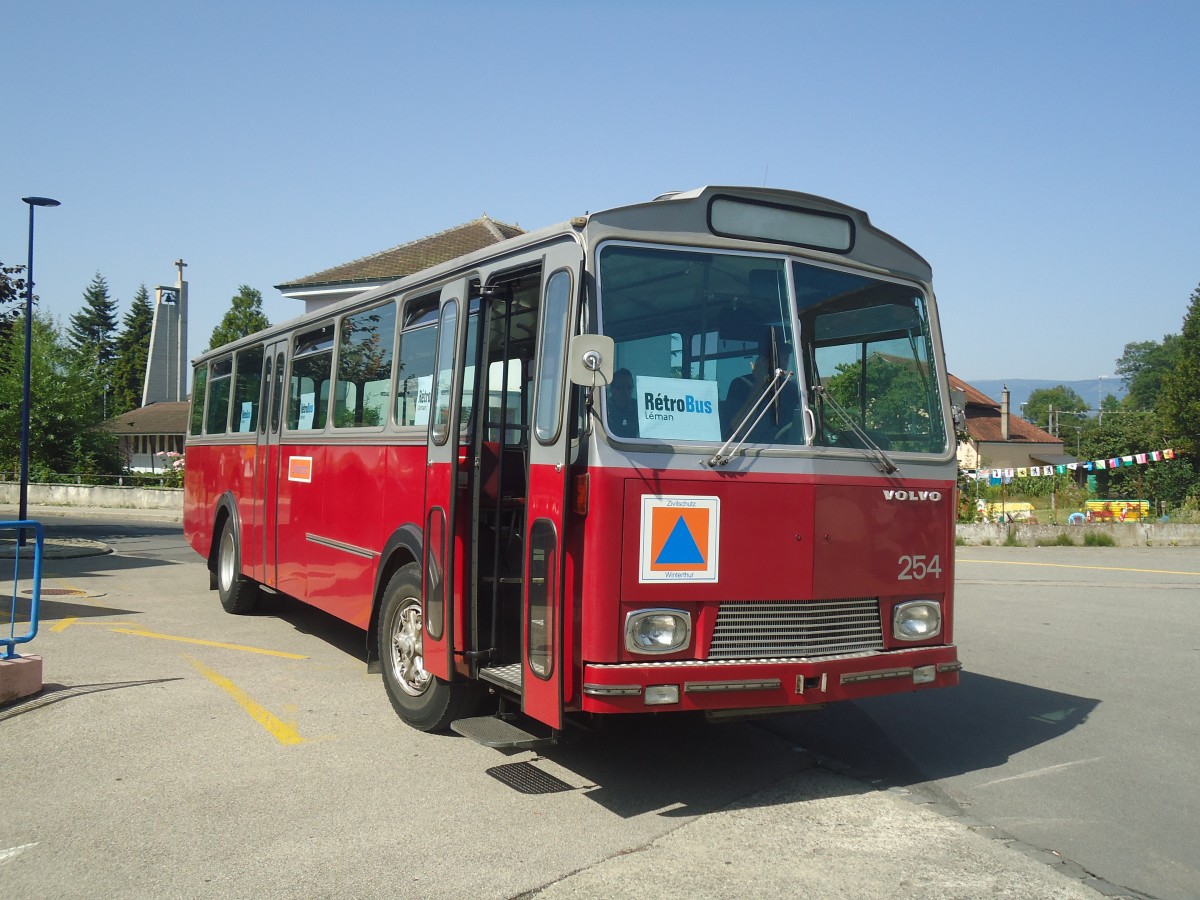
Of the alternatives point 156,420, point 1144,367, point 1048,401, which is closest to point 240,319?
point 156,420

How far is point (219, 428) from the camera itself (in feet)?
41.8

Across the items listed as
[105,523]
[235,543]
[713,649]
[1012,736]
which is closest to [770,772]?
[713,649]

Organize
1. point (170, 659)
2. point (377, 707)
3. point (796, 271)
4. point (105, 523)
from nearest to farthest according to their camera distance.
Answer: point (796, 271) < point (377, 707) < point (170, 659) < point (105, 523)

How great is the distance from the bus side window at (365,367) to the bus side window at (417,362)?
0.27 meters

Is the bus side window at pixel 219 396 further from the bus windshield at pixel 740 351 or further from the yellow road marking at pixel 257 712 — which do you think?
the bus windshield at pixel 740 351

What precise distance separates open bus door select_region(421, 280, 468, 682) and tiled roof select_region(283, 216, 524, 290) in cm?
2652

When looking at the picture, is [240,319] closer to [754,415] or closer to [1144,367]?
[754,415]

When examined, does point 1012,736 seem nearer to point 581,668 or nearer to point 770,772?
point 770,772

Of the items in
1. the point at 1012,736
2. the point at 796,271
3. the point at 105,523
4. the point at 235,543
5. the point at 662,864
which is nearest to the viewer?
the point at 662,864

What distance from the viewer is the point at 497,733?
231 inches

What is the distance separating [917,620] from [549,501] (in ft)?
7.46

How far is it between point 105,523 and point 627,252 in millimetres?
28767

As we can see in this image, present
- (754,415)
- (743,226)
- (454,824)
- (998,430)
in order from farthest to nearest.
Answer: (998,430) → (743,226) → (754,415) → (454,824)

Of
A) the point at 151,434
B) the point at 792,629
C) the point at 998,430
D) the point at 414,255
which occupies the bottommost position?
the point at 792,629
